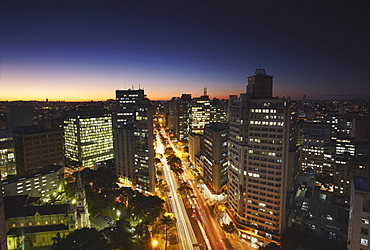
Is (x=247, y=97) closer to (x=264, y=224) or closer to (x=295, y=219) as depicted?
(x=264, y=224)

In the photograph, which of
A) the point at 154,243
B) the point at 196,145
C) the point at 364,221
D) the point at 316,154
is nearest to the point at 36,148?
the point at 154,243

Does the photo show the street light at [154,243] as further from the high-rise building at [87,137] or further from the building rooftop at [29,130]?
the building rooftop at [29,130]

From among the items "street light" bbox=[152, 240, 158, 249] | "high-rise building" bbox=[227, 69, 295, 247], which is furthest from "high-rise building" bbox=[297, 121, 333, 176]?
"street light" bbox=[152, 240, 158, 249]

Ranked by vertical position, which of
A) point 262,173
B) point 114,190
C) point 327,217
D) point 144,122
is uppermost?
point 144,122

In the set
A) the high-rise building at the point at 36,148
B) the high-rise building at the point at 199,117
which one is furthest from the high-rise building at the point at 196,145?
the high-rise building at the point at 36,148

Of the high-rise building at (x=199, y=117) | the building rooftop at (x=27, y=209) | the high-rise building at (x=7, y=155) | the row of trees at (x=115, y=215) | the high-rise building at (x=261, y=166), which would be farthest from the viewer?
the high-rise building at (x=199, y=117)

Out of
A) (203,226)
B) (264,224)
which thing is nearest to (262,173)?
(264,224)

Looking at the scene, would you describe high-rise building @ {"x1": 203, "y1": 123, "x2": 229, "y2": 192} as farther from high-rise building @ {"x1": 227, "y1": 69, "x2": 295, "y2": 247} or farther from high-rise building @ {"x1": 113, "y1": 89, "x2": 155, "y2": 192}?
high-rise building @ {"x1": 113, "y1": 89, "x2": 155, "y2": 192}
